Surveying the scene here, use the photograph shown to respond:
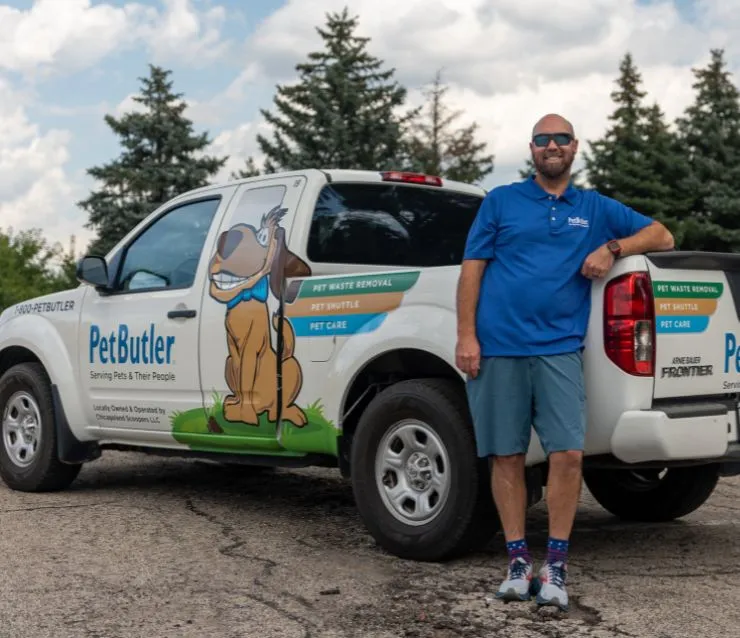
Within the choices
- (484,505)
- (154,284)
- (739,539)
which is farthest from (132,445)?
(739,539)

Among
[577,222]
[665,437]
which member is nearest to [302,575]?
[665,437]

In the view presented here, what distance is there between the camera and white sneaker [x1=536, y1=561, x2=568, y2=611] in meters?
4.31

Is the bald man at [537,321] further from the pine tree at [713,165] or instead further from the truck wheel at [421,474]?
the pine tree at [713,165]

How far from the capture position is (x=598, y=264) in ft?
14.6

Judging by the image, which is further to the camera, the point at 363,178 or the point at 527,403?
the point at 363,178

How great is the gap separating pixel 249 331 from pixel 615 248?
2.20m

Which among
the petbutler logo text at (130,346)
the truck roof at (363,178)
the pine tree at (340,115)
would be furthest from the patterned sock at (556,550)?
the pine tree at (340,115)

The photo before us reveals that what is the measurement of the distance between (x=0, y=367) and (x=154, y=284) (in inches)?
68.7

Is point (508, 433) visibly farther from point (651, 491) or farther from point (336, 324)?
point (651, 491)

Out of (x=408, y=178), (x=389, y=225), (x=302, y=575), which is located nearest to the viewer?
(x=302, y=575)

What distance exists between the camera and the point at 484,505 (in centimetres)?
492

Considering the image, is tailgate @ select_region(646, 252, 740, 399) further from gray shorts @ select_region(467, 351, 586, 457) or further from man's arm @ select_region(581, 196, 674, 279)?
gray shorts @ select_region(467, 351, 586, 457)

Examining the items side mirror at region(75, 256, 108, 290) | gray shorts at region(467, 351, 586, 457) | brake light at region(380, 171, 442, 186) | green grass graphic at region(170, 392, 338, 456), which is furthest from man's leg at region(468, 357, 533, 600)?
side mirror at region(75, 256, 108, 290)

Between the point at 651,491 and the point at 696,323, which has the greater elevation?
the point at 696,323
